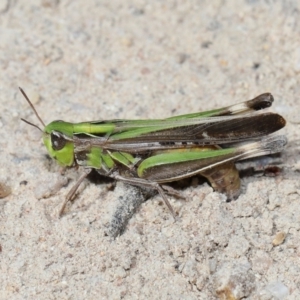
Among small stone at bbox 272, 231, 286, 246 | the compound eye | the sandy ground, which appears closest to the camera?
the sandy ground

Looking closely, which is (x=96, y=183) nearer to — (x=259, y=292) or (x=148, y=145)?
(x=148, y=145)

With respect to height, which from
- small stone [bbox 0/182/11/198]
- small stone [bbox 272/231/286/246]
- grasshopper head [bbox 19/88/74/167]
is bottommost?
small stone [bbox 0/182/11/198]

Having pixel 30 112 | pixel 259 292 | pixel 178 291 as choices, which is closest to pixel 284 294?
pixel 259 292

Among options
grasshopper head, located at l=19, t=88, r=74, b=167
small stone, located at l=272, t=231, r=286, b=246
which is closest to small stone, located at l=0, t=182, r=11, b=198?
grasshopper head, located at l=19, t=88, r=74, b=167

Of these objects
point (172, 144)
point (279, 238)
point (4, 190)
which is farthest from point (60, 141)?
point (279, 238)

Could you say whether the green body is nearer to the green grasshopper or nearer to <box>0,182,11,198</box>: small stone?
the green grasshopper

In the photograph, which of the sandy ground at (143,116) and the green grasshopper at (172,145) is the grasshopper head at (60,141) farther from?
the sandy ground at (143,116)

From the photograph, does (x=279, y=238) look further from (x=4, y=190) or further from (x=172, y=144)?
(x=4, y=190)

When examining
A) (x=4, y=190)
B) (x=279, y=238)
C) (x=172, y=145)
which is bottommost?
(x=4, y=190)
